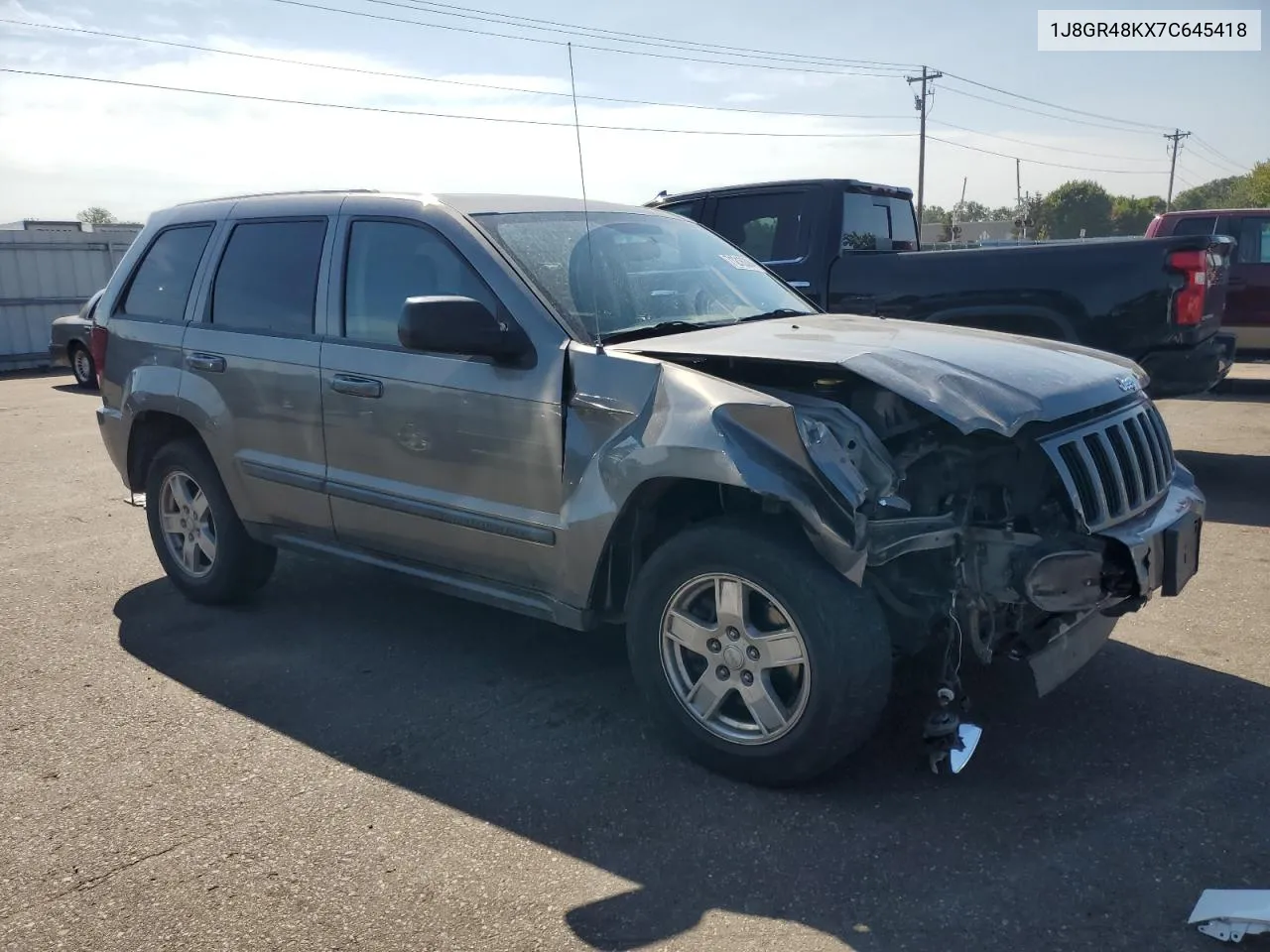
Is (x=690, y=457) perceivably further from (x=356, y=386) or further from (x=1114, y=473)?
(x=356, y=386)

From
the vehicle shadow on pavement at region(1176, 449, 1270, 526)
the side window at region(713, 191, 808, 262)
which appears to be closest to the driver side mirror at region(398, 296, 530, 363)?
the side window at region(713, 191, 808, 262)

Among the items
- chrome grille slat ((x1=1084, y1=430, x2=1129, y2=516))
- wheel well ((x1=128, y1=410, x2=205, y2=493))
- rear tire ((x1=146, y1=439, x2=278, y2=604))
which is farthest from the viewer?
wheel well ((x1=128, y1=410, x2=205, y2=493))

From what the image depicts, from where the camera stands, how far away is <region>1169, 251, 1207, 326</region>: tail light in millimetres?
6750

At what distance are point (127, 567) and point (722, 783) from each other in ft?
14.0

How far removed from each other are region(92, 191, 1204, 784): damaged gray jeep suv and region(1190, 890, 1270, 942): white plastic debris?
31.9 inches

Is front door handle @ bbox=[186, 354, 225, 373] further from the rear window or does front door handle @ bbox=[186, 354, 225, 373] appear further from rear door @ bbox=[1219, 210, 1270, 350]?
rear door @ bbox=[1219, 210, 1270, 350]

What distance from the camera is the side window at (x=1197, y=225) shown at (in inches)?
499

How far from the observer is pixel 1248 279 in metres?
12.1

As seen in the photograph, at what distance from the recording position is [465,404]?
4.16 metres

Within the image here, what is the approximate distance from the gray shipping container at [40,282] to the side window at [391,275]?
686 inches

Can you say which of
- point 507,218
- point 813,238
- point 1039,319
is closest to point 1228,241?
point 1039,319

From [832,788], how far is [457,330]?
198cm

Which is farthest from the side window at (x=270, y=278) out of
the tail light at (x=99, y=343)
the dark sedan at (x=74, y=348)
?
the dark sedan at (x=74, y=348)

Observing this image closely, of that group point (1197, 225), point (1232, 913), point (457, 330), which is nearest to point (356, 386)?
point (457, 330)
